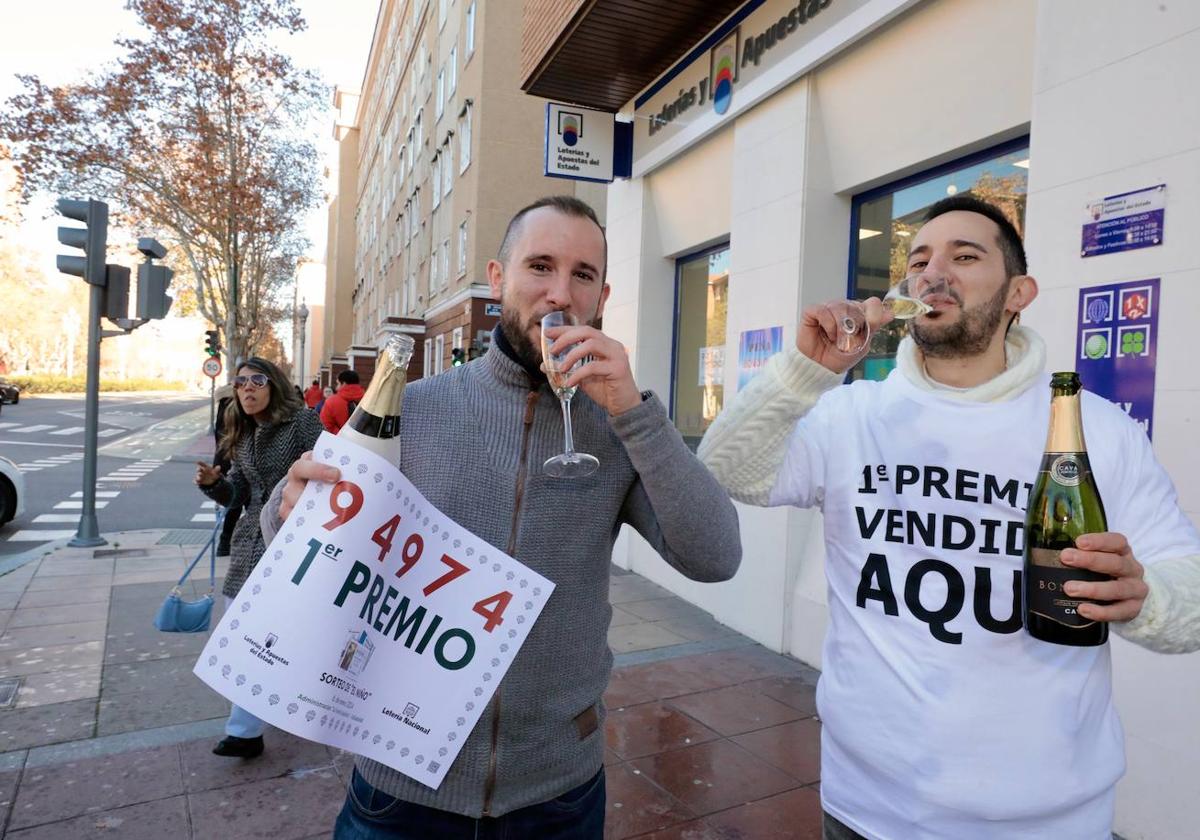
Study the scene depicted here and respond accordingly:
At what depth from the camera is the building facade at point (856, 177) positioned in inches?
119

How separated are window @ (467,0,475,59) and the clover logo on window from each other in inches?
756

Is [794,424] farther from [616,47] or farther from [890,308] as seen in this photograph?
[616,47]

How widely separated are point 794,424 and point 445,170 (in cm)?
2315

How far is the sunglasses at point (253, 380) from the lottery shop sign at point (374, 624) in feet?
9.35

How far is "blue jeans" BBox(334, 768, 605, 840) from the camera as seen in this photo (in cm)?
156

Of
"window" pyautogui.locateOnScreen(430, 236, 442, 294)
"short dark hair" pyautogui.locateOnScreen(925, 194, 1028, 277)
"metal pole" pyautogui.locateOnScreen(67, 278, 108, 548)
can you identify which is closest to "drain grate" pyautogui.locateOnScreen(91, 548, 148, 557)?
"metal pole" pyautogui.locateOnScreen(67, 278, 108, 548)

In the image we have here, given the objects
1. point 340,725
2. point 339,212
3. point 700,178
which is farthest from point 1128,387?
point 339,212

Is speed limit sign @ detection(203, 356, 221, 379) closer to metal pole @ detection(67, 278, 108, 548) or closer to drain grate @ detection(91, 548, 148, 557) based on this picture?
metal pole @ detection(67, 278, 108, 548)

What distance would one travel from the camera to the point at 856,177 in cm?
524

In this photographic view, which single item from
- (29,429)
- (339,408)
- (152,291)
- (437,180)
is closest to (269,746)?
(339,408)

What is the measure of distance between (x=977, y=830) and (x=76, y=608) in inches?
280

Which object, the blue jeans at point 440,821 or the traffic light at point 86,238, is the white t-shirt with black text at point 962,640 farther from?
the traffic light at point 86,238

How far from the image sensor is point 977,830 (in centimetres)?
150

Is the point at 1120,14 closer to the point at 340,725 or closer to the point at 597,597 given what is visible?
the point at 597,597
